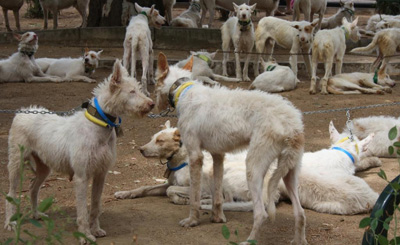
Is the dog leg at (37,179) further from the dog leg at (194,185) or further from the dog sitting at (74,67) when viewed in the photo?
the dog sitting at (74,67)

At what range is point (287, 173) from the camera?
5.34 m

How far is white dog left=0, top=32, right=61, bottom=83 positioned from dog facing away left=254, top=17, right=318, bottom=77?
16.2 feet

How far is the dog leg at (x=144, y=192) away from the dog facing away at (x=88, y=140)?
123 cm

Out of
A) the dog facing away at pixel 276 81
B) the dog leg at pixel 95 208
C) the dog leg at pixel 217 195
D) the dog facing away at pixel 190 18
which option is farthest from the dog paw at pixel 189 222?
the dog facing away at pixel 190 18

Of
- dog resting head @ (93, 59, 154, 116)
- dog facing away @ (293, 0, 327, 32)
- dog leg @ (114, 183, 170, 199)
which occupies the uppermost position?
dog resting head @ (93, 59, 154, 116)

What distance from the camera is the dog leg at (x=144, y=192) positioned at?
669cm

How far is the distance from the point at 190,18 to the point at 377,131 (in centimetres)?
1225

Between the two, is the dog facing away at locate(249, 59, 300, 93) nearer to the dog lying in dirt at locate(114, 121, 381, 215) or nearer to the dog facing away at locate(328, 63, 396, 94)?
the dog facing away at locate(328, 63, 396, 94)

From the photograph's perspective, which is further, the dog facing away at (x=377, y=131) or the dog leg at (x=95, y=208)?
the dog facing away at (x=377, y=131)

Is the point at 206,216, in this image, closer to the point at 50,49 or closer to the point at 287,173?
the point at 287,173

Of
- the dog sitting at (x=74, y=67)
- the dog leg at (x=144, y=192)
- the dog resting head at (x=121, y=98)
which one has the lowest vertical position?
the dog sitting at (x=74, y=67)

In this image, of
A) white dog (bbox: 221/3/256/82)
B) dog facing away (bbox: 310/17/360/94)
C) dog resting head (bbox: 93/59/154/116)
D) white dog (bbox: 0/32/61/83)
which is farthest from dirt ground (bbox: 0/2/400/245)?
white dog (bbox: 221/3/256/82)

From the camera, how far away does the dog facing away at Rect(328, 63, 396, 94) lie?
504 inches

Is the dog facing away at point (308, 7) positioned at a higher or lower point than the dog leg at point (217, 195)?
higher
